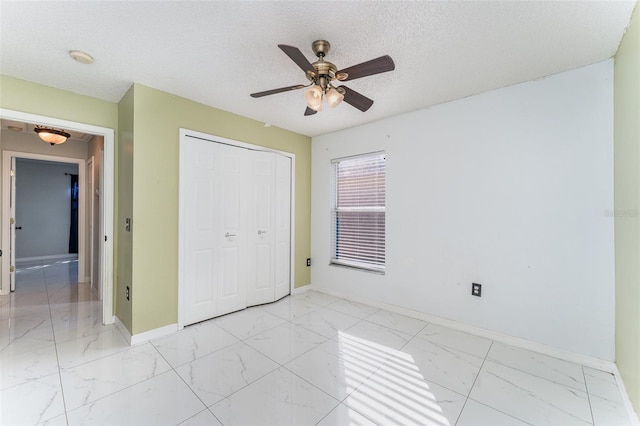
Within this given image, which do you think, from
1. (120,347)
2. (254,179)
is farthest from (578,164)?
(120,347)

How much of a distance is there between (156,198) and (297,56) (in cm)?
206

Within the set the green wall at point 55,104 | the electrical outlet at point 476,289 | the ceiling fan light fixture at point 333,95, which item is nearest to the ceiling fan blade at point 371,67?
the ceiling fan light fixture at point 333,95

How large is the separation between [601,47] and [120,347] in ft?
15.3

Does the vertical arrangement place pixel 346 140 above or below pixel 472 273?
above

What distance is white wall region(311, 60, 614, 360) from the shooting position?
6.98 ft

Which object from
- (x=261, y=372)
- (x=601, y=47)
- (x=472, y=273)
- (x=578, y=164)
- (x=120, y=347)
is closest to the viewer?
(x=601, y=47)

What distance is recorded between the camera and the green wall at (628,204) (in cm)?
160

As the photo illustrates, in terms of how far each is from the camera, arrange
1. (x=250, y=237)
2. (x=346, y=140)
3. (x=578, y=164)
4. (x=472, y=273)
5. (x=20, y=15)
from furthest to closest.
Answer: (x=346, y=140)
(x=250, y=237)
(x=472, y=273)
(x=578, y=164)
(x=20, y=15)

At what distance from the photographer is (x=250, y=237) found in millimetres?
3496

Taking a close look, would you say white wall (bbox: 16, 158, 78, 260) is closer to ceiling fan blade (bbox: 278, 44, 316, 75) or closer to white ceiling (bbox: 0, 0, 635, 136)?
white ceiling (bbox: 0, 0, 635, 136)

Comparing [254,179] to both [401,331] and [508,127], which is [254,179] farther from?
[508,127]

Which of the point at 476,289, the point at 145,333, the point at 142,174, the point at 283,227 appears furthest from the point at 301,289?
the point at 142,174

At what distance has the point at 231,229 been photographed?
3.27m

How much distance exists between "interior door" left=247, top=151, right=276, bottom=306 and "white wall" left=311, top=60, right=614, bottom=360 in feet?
4.87
